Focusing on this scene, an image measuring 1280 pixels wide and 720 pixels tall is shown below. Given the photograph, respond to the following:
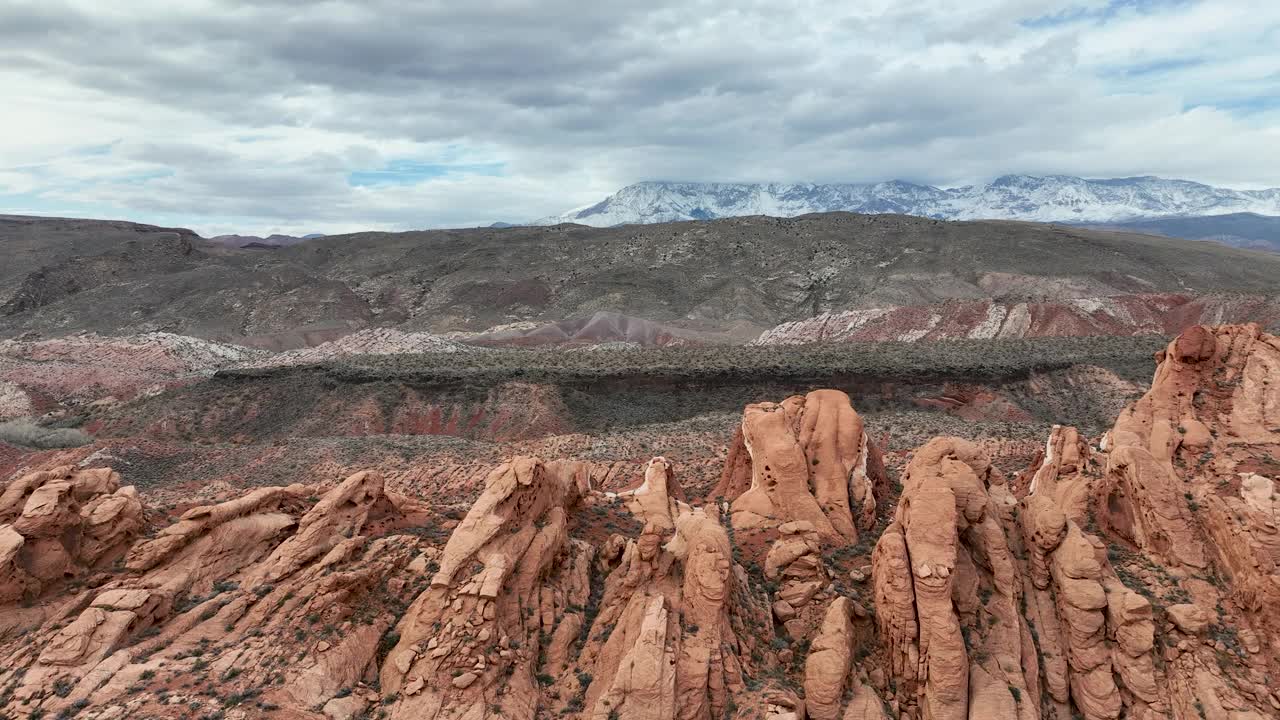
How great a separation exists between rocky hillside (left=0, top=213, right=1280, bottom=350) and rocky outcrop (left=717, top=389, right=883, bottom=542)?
7788 cm

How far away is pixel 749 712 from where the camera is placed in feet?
49.2

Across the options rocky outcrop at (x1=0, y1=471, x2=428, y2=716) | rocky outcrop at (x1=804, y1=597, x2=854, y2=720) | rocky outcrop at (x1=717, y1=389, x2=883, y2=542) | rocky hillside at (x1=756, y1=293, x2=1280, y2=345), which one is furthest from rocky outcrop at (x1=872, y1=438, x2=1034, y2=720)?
rocky hillside at (x1=756, y1=293, x2=1280, y2=345)

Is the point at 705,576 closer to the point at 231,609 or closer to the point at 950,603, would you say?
the point at 950,603

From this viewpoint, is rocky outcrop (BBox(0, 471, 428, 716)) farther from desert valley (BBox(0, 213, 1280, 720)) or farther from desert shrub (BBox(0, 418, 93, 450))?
desert shrub (BBox(0, 418, 93, 450))

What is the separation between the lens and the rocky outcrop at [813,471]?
22.6 m

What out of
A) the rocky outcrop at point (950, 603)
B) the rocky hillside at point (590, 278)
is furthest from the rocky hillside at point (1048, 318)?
the rocky outcrop at point (950, 603)

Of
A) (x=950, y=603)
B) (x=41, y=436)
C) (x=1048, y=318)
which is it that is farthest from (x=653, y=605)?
(x=1048, y=318)

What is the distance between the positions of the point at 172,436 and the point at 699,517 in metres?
52.0

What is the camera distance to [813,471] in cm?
2375

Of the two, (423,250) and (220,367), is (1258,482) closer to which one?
(220,367)

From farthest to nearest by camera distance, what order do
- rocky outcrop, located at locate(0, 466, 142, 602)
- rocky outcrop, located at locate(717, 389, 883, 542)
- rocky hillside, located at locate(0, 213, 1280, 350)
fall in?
rocky hillside, located at locate(0, 213, 1280, 350), rocky outcrop, located at locate(717, 389, 883, 542), rocky outcrop, located at locate(0, 466, 142, 602)

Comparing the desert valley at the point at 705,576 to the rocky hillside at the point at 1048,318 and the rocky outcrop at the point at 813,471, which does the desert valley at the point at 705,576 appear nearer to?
the rocky outcrop at the point at 813,471

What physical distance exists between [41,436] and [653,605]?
55.6 meters

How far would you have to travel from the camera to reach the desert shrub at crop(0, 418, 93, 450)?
51844mm
